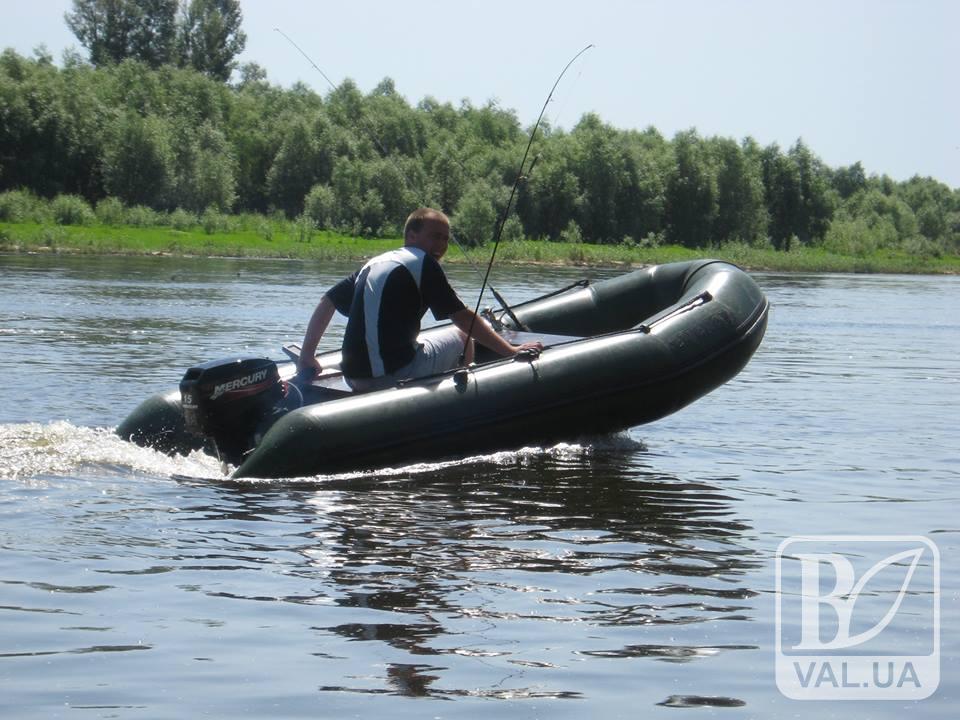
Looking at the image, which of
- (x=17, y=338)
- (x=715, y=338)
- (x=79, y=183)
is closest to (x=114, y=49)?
(x=79, y=183)

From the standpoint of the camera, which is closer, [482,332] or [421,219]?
[421,219]

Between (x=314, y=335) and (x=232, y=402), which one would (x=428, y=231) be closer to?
(x=314, y=335)

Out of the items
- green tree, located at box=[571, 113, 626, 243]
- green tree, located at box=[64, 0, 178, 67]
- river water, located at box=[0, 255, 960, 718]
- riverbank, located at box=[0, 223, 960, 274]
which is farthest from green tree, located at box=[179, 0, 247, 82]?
river water, located at box=[0, 255, 960, 718]

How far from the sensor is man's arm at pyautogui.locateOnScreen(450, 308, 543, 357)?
6965 mm

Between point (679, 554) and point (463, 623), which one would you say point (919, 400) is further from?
point (463, 623)

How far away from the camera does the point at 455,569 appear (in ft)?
17.0

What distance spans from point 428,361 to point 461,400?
394 mm

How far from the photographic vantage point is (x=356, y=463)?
6621 mm

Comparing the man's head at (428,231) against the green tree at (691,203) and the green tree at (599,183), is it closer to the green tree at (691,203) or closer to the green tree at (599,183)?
the green tree at (599,183)

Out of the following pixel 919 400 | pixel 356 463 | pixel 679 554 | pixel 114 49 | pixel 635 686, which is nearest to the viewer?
pixel 635 686

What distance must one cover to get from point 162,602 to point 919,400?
26.3ft

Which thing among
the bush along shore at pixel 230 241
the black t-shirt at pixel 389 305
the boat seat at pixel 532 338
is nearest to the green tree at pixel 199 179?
the bush along shore at pixel 230 241

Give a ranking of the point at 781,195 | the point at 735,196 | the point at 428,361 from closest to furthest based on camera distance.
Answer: the point at 428,361 → the point at 735,196 → the point at 781,195

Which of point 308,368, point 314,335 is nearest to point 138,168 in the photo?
point 308,368
